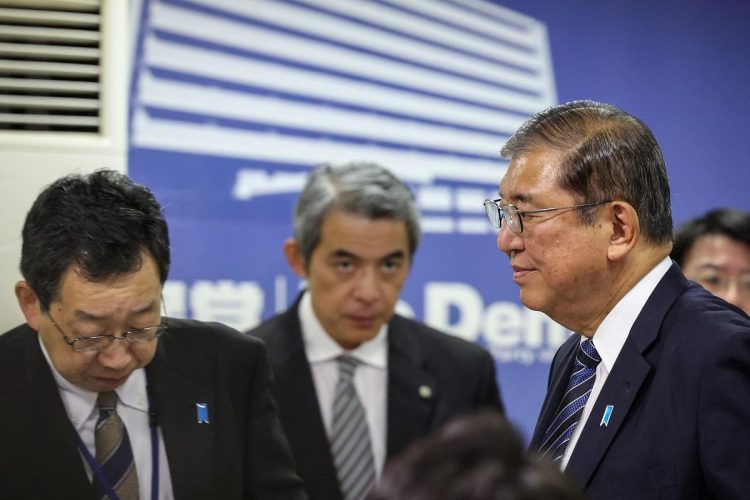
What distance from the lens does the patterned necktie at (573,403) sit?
1.95m

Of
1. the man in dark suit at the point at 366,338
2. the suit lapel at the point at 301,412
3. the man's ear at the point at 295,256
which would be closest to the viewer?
the suit lapel at the point at 301,412

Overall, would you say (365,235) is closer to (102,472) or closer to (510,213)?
(510,213)

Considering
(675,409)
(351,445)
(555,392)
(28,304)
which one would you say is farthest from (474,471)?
(351,445)

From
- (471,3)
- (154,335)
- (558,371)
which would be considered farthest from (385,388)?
(471,3)

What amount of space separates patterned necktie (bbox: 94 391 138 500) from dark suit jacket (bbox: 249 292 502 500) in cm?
82

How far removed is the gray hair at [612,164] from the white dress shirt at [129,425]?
3.07 feet

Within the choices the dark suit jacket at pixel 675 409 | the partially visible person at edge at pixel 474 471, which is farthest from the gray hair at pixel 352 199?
the partially visible person at edge at pixel 474 471

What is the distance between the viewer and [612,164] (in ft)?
6.33

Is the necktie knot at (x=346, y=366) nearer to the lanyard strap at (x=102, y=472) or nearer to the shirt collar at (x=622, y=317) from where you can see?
the lanyard strap at (x=102, y=472)

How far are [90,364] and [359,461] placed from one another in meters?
1.05

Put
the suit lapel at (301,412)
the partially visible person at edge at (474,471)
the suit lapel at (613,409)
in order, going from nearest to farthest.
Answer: the partially visible person at edge at (474,471)
the suit lapel at (613,409)
the suit lapel at (301,412)

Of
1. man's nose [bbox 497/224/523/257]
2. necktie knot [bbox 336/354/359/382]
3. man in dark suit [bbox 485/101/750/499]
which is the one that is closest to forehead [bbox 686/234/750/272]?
necktie knot [bbox 336/354/359/382]

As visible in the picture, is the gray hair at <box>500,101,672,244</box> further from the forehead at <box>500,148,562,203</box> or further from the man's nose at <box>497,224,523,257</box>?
the man's nose at <box>497,224,523,257</box>

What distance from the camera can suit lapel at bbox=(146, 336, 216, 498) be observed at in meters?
2.00
